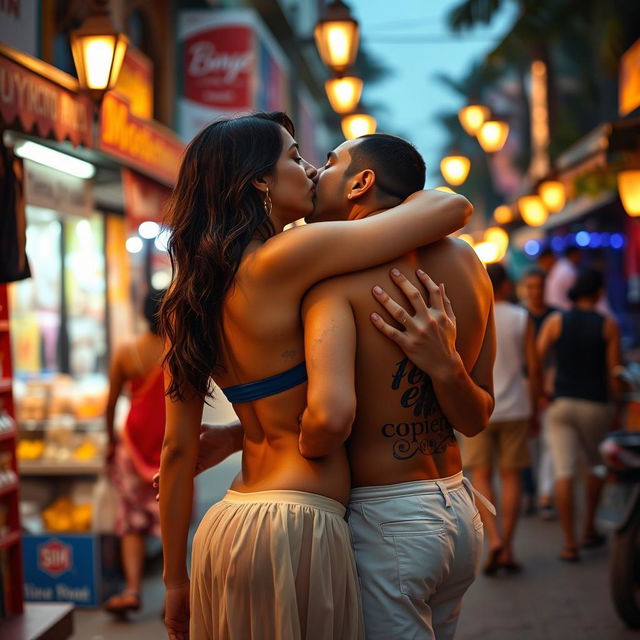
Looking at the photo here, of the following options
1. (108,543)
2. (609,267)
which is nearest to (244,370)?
(108,543)

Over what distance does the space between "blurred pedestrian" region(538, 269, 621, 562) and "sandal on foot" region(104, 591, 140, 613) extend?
3.17 m

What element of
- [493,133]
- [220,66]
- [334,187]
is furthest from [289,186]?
[493,133]

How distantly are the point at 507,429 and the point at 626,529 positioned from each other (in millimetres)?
1663

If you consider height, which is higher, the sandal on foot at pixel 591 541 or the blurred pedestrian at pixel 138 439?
the blurred pedestrian at pixel 138 439

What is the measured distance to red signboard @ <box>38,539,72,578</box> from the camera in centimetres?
701

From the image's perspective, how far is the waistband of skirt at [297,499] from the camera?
2.71m

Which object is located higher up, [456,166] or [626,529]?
[456,166]

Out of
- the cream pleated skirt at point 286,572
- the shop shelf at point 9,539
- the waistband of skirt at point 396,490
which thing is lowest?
the shop shelf at point 9,539

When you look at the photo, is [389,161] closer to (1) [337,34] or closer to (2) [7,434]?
(2) [7,434]

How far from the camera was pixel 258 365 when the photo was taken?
2789 mm

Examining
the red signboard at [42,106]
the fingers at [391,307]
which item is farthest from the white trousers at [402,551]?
the red signboard at [42,106]

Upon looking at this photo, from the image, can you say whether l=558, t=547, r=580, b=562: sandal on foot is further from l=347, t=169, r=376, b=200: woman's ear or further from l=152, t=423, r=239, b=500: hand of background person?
l=347, t=169, r=376, b=200: woman's ear

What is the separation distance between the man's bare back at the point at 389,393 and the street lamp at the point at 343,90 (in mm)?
8557

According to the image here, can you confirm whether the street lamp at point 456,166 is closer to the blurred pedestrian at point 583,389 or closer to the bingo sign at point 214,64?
the bingo sign at point 214,64
